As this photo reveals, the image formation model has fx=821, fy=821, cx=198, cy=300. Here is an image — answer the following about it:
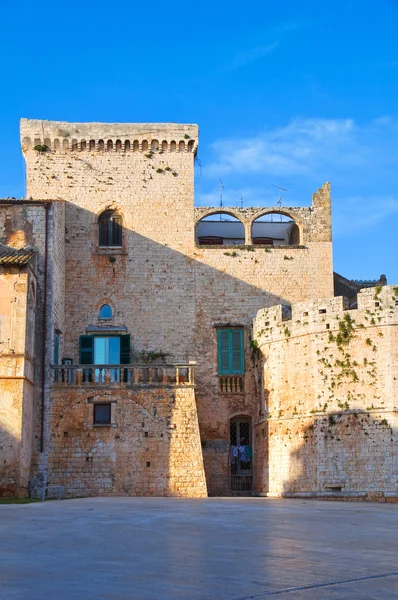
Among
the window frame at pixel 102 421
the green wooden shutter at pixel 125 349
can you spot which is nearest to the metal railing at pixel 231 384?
the green wooden shutter at pixel 125 349

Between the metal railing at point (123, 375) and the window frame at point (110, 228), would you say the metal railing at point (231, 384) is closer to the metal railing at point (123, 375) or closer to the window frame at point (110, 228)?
the metal railing at point (123, 375)

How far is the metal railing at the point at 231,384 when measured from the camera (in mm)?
30797

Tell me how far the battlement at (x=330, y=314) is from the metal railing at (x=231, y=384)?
2.67 m

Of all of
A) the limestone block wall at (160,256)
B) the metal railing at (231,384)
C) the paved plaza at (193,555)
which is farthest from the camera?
the limestone block wall at (160,256)

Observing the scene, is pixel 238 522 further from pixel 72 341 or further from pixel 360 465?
pixel 72 341

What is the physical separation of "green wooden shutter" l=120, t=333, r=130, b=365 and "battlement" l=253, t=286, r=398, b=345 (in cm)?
544

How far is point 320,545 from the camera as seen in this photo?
12305 millimetres

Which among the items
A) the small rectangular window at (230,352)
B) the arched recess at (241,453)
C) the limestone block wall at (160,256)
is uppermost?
the limestone block wall at (160,256)

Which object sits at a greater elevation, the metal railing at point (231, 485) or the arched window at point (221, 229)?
the arched window at point (221, 229)

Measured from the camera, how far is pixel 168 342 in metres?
31.3

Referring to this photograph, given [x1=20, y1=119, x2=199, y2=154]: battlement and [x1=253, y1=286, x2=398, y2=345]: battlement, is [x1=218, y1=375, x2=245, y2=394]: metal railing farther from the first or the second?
[x1=20, y1=119, x2=199, y2=154]: battlement

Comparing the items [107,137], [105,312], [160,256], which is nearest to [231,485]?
[105,312]

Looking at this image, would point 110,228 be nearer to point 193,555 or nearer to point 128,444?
point 128,444

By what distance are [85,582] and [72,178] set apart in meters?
25.0
